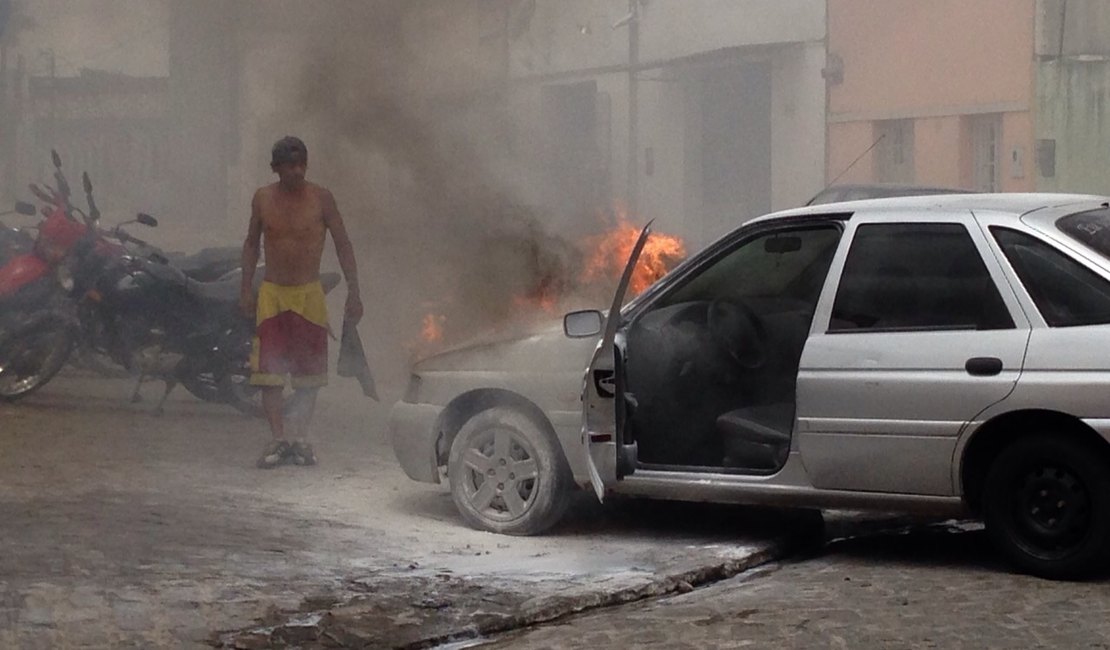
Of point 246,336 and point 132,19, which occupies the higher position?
point 132,19

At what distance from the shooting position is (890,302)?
727cm

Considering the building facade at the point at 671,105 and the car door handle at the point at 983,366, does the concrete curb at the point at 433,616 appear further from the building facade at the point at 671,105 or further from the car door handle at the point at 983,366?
the building facade at the point at 671,105

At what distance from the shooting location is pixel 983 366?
6.88 metres

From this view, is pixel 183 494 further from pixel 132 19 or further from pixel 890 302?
pixel 132 19

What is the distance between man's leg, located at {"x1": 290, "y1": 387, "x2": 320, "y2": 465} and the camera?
10398mm

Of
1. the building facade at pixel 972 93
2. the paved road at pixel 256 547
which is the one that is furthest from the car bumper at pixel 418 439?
the building facade at pixel 972 93

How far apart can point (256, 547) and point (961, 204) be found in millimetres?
3127

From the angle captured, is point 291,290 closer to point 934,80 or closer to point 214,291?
point 214,291

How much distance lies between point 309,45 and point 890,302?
57.8 ft

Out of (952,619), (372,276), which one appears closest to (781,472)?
(952,619)

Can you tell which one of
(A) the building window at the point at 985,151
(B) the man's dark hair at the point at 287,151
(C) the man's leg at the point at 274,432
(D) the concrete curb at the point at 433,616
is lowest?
(D) the concrete curb at the point at 433,616

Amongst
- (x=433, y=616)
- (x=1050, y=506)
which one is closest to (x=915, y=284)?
(x=1050, y=506)

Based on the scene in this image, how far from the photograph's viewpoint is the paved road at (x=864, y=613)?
5.98 meters

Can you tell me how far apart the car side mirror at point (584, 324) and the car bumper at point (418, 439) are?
80 centimetres
